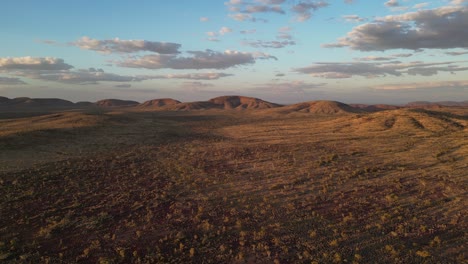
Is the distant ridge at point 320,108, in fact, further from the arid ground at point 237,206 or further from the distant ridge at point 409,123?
the arid ground at point 237,206

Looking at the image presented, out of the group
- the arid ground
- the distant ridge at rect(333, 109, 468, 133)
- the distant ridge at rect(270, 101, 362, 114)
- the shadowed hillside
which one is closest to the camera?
Answer: the arid ground

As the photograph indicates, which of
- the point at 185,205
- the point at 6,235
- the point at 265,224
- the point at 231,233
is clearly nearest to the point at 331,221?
the point at 265,224

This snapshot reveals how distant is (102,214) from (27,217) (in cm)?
381

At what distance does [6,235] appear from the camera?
47.7 feet

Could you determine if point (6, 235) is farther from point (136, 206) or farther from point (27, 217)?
point (136, 206)

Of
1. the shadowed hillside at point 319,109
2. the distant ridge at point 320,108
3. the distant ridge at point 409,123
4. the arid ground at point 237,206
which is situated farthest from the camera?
the distant ridge at point 320,108

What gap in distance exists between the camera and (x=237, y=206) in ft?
60.7

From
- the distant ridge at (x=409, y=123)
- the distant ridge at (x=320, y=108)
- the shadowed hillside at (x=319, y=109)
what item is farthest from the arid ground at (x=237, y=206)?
the distant ridge at (x=320, y=108)

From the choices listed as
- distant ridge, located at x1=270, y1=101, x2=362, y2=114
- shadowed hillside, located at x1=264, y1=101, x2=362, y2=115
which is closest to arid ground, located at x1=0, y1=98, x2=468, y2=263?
shadowed hillside, located at x1=264, y1=101, x2=362, y2=115

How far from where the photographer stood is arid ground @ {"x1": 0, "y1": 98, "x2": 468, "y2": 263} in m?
13.0

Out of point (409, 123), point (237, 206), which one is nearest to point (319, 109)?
point (409, 123)

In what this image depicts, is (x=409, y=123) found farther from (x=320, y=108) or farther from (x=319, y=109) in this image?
(x=320, y=108)

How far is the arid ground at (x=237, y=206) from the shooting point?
13.0 metres

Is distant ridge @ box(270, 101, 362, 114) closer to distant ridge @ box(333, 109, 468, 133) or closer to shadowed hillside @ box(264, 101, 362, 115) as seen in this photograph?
shadowed hillside @ box(264, 101, 362, 115)
